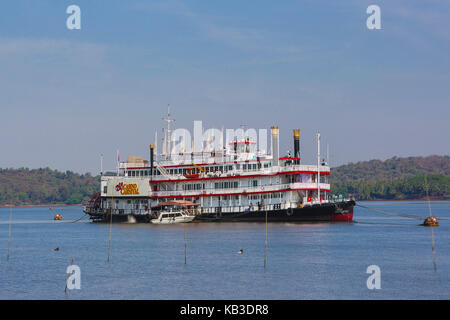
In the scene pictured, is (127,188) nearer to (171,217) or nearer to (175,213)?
(171,217)

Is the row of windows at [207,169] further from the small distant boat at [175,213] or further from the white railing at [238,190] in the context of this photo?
the small distant boat at [175,213]

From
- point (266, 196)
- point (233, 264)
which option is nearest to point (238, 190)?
point (266, 196)

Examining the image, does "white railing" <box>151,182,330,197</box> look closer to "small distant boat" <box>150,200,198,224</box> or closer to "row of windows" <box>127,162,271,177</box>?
"small distant boat" <box>150,200,198,224</box>

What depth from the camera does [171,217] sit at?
92.8 metres

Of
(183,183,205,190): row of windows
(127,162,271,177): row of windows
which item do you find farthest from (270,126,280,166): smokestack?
(183,183,205,190): row of windows

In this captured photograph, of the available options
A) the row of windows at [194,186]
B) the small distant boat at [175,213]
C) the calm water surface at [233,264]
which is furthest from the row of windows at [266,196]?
the small distant boat at [175,213]

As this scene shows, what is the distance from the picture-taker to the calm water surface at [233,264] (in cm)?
4184

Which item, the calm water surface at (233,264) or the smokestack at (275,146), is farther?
the smokestack at (275,146)

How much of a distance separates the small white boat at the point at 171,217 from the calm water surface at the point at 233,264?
9.41 metres

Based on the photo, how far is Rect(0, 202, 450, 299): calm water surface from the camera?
41844 millimetres

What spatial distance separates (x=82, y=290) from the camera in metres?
43.0

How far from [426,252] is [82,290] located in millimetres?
31462

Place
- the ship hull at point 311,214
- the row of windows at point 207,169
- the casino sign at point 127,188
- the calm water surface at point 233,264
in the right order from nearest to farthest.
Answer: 1. the calm water surface at point 233,264
2. the ship hull at point 311,214
3. the row of windows at point 207,169
4. the casino sign at point 127,188

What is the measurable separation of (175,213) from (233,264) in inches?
1615
